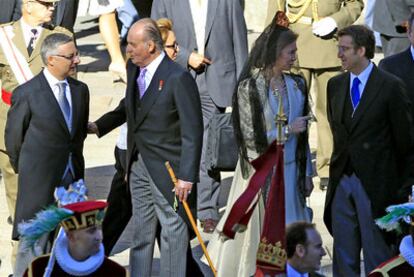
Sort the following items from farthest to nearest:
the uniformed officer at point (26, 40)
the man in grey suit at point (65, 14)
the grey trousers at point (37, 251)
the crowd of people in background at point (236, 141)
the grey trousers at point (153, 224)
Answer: the man in grey suit at point (65, 14) → the uniformed officer at point (26, 40) → the grey trousers at point (153, 224) → the crowd of people in background at point (236, 141) → the grey trousers at point (37, 251)

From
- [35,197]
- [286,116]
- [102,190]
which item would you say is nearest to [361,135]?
[286,116]

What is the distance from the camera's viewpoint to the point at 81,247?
8891mm

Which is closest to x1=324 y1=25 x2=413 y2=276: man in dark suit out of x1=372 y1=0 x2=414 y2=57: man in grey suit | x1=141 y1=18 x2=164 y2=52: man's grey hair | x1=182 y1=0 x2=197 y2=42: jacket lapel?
x1=141 y1=18 x2=164 y2=52: man's grey hair

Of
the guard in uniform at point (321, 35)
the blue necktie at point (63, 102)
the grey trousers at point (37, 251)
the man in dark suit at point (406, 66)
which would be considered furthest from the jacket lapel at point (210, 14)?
the grey trousers at point (37, 251)

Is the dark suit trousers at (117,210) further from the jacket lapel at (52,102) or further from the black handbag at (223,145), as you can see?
the black handbag at (223,145)

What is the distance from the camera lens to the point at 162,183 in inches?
424

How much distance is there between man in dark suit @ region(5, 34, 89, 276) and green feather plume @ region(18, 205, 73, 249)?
139cm

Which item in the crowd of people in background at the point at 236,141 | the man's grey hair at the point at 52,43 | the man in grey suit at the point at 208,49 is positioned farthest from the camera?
the man in grey suit at the point at 208,49

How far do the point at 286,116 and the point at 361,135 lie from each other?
540 millimetres

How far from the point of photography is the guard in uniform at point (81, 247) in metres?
8.87

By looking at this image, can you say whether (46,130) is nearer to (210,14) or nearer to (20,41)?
(20,41)

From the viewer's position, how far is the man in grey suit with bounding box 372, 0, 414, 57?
1402cm

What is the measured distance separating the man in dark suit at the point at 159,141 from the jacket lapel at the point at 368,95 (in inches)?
41.9

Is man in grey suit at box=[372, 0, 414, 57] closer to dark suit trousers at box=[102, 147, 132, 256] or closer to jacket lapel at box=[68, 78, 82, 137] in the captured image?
dark suit trousers at box=[102, 147, 132, 256]
